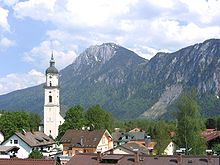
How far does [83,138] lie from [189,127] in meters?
23.2

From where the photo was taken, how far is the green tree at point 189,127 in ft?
227

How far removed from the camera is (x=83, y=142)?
84188 millimetres

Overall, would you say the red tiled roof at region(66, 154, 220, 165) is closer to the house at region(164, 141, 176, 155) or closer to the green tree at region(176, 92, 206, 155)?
the green tree at region(176, 92, 206, 155)

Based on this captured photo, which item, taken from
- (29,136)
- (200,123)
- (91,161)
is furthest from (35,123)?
(91,161)

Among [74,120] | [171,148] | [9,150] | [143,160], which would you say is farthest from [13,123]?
[143,160]

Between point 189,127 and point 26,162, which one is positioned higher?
point 189,127

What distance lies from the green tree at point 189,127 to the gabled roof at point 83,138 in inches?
721

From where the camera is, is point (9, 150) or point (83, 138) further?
point (83, 138)

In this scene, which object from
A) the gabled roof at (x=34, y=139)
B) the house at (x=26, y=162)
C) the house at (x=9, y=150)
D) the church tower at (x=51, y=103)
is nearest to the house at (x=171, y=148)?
the gabled roof at (x=34, y=139)

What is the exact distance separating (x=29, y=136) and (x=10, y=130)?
8858 mm

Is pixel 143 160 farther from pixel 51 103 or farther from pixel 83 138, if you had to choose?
pixel 51 103

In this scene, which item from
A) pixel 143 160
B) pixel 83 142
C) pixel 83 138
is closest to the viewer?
pixel 143 160

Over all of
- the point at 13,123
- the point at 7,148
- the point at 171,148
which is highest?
the point at 13,123

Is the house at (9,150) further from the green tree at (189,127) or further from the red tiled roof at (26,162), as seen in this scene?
the red tiled roof at (26,162)
